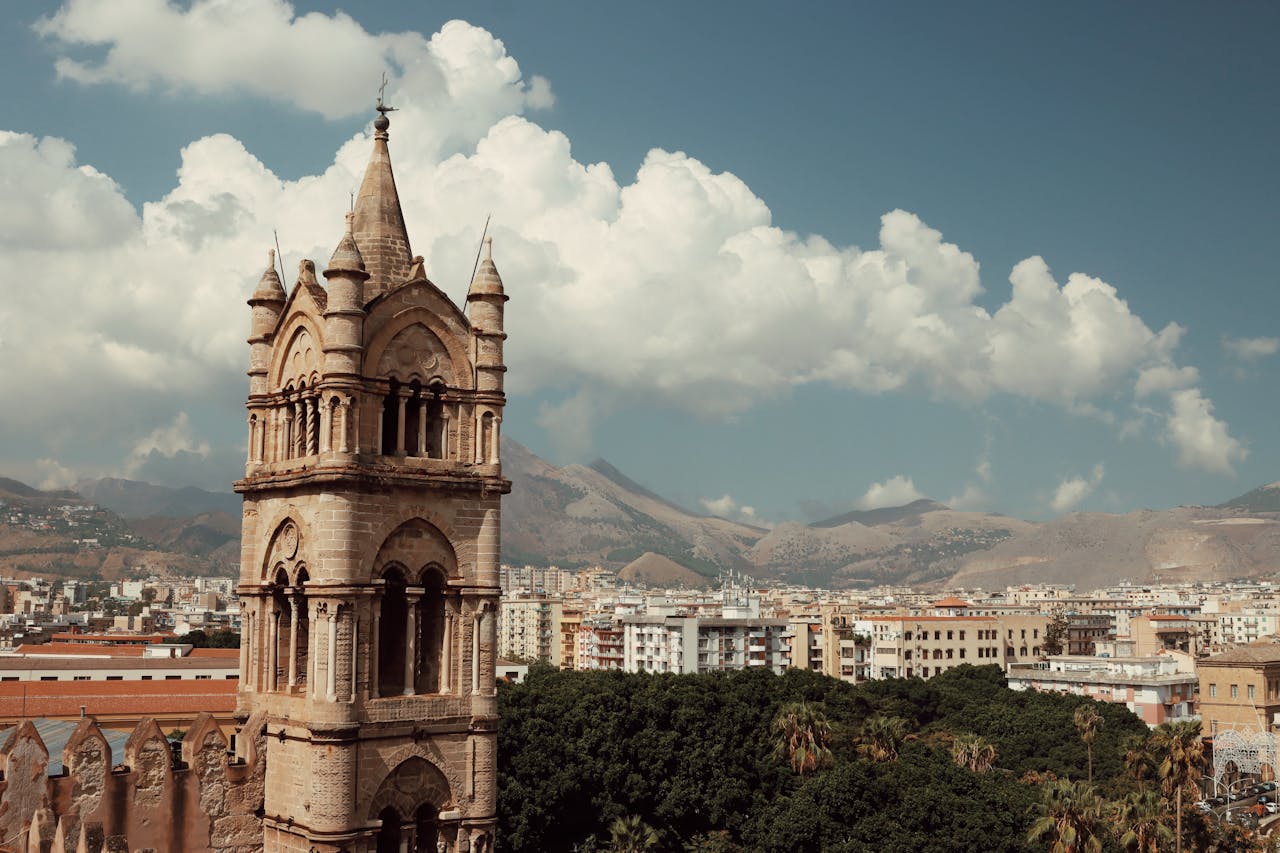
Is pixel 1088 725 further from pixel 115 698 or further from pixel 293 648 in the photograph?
pixel 293 648

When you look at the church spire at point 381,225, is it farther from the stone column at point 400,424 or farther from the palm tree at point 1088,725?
the palm tree at point 1088,725

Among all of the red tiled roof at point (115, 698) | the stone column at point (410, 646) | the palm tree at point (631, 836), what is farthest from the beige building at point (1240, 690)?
the stone column at point (410, 646)

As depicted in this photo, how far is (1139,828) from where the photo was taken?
173ft

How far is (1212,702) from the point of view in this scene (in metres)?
101

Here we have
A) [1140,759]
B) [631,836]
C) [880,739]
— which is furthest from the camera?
[1140,759]

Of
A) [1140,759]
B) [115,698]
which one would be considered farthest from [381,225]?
[1140,759]

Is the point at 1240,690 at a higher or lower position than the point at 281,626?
lower

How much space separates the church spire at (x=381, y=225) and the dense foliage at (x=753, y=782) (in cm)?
3528

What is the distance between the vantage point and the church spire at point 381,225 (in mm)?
25825

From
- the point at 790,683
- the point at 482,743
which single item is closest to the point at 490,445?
the point at 482,743

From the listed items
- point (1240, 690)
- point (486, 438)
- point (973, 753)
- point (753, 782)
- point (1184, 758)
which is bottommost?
point (973, 753)

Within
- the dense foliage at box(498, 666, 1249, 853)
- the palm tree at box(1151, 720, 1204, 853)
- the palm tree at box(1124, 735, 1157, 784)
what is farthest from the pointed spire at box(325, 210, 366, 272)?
the palm tree at box(1124, 735, 1157, 784)

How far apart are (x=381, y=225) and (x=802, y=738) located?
47.5 m

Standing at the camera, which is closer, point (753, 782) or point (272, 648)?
point (272, 648)
